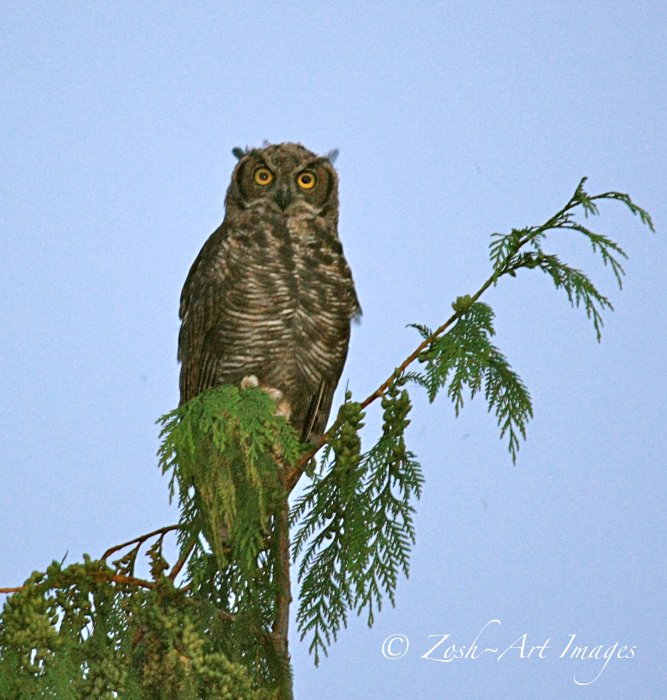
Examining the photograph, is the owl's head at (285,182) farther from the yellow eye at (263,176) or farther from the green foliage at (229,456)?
the green foliage at (229,456)

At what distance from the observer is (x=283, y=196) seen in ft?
13.6

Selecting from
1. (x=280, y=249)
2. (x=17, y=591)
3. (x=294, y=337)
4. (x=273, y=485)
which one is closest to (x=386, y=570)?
(x=273, y=485)

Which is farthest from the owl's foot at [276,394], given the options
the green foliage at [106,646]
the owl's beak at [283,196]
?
the green foliage at [106,646]

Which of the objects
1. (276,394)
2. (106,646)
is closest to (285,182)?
(276,394)

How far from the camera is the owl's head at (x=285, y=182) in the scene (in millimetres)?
4160

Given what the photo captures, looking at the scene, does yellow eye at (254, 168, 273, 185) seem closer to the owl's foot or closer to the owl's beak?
the owl's beak

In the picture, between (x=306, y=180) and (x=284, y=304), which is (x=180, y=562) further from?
(x=306, y=180)

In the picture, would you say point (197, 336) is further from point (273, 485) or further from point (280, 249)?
point (273, 485)

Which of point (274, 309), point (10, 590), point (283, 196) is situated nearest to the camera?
point (10, 590)

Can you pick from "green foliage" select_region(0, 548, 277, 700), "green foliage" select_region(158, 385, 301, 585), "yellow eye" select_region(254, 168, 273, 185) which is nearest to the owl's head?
"yellow eye" select_region(254, 168, 273, 185)

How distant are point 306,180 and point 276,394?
2.95 feet

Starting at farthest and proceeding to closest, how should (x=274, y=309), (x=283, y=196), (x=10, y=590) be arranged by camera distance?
(x=283, y=196) < (x=274, y=309) < (x=10, y=590)

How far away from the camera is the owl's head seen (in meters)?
4.16

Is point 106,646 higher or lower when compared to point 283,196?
lower
